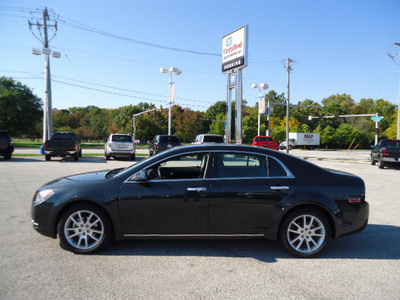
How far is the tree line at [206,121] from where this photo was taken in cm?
5278

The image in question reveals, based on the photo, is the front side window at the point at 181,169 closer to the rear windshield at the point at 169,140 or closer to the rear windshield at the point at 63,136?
the rear windshield at the point at 63,136

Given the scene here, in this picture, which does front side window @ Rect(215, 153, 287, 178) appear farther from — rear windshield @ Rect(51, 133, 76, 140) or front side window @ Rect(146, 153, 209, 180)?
rear windshield @ Rect(51, 133, 76, 140)

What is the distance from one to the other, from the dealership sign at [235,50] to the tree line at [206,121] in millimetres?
23698

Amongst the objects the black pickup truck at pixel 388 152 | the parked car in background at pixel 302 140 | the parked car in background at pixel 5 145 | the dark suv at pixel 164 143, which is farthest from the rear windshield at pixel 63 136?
the parked car in background at pixel 302 140

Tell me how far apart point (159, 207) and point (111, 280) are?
1035mm

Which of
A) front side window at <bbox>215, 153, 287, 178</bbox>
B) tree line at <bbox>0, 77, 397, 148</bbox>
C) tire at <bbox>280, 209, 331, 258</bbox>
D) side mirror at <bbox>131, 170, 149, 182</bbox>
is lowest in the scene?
tire at <bbox>280, 209, 331, 258</bbox>

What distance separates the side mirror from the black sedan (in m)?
→ 0.01

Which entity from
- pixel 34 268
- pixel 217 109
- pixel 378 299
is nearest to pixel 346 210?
pixel 378 299

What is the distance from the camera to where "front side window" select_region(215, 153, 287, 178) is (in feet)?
13.4

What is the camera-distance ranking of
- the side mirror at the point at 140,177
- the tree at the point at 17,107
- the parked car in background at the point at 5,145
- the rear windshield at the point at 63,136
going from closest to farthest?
the side mirror at the point at 140,177 < the parked car in background at the point at 5,145 < the rear windshield at the point at 63,136 < the tree at the point at 17,107

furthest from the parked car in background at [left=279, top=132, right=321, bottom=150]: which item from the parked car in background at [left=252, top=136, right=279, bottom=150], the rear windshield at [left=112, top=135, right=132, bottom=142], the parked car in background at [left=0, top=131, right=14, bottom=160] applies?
the parked car in background at [left=0, top=131, right=14, bottom=160]

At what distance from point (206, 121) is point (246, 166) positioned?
84979 mm

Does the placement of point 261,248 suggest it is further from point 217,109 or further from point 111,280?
point 217,109

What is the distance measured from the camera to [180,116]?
3273 inches
